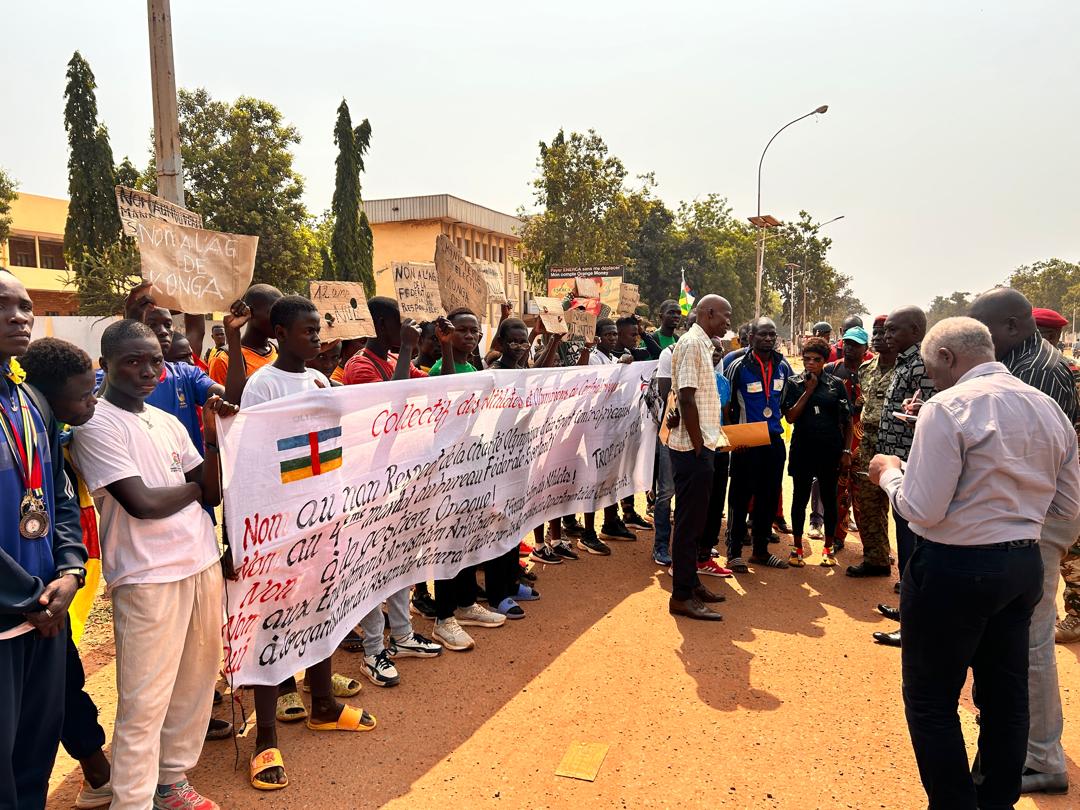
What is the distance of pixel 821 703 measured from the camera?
3.81m

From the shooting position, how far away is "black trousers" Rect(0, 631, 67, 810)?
2.14m

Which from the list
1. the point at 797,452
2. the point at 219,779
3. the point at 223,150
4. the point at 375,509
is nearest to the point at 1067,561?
the point at 797,452

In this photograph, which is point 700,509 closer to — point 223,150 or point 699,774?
point 699,774

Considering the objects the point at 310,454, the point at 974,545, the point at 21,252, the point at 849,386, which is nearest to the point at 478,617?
the point at 310,454

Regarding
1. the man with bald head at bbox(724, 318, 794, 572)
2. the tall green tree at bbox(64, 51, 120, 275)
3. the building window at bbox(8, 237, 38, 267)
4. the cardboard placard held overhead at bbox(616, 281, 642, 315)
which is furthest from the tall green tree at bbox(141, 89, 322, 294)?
the man with bald head at bbox(724, 318, 794, 572)

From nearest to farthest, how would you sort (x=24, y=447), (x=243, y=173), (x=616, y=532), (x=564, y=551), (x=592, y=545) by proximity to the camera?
1. (x=24, y=447)
2. (x=564, y=551)
3. (x=592, y=545)
4. (x=616, y=532)
5. (x=243, y=173)

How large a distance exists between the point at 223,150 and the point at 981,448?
2972cm

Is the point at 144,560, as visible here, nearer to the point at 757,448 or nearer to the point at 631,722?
the point at 631,722

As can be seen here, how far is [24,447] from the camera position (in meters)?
2.23

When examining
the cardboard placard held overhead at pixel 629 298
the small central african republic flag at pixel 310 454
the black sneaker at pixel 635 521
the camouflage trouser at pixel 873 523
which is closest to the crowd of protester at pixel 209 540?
the small central african republic flag at pixel 310 454

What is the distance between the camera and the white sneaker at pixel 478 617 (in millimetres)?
4809

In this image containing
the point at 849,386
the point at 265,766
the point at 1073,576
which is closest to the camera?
the point at 265,766

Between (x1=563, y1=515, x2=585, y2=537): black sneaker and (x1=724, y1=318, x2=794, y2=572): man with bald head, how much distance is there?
1.56 m

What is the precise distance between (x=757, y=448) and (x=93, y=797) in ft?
17.3
